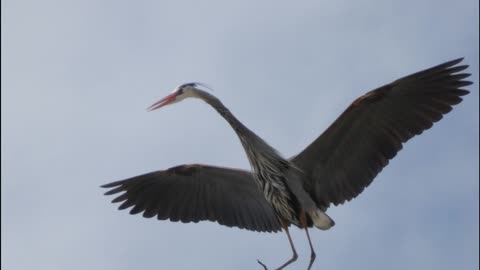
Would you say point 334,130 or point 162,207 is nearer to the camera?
point 334,130

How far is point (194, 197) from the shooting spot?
16.1 m

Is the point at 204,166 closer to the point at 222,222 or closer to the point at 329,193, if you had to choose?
the point at 222,222

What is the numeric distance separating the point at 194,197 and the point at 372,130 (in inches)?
109

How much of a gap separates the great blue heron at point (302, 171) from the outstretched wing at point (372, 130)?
1cm

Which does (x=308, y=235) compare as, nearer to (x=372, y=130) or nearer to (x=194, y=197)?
(x=372, y=130)

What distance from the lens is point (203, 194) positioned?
16.1 metres

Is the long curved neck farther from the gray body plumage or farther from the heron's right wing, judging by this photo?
the heron's right wing

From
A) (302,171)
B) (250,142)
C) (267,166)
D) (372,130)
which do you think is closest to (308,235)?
(302,171)

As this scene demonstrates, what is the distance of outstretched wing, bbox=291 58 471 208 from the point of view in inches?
563

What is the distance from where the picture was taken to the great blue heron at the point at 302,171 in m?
14.4

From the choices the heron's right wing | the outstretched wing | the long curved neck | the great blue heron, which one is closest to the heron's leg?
the great blue heron

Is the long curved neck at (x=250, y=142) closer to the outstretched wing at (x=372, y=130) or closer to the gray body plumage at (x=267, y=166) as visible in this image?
the gray body plumage at (x=267, y=166)

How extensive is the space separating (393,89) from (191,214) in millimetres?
3384

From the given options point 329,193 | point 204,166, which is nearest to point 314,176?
point 329,193
